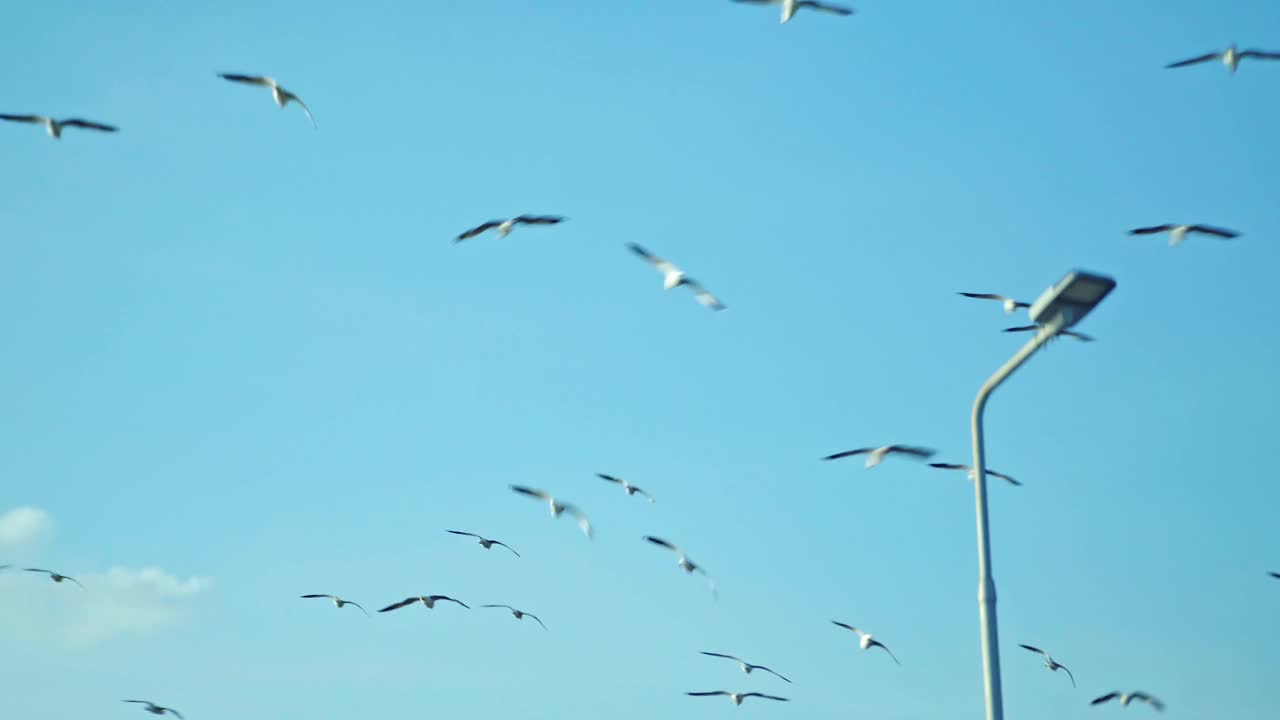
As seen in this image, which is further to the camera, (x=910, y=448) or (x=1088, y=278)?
(x=910, y=448)

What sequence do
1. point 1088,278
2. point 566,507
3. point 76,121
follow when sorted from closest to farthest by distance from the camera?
point 1088,278, point 76,121, point 566,507

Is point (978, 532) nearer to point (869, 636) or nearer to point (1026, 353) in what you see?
point (1026, 353)

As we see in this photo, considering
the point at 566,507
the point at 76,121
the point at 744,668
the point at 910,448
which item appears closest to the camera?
the point at 910,448

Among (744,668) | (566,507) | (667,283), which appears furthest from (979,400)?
(744,668)

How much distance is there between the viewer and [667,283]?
89.5 ft

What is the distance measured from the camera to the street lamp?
55.5 feet

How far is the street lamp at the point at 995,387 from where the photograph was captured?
16.9 m

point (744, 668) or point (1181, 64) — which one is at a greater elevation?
point (1181, 64)

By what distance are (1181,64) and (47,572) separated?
124ft

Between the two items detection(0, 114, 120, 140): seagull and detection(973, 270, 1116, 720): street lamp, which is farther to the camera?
detection(0, 114, 120, 140): seagull

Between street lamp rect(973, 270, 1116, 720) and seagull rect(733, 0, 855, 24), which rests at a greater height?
seagull rect(733, 0, 855, 24)

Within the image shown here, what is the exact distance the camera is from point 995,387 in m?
18.2

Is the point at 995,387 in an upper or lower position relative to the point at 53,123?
lower

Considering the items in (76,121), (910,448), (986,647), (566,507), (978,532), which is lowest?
(986,647)
